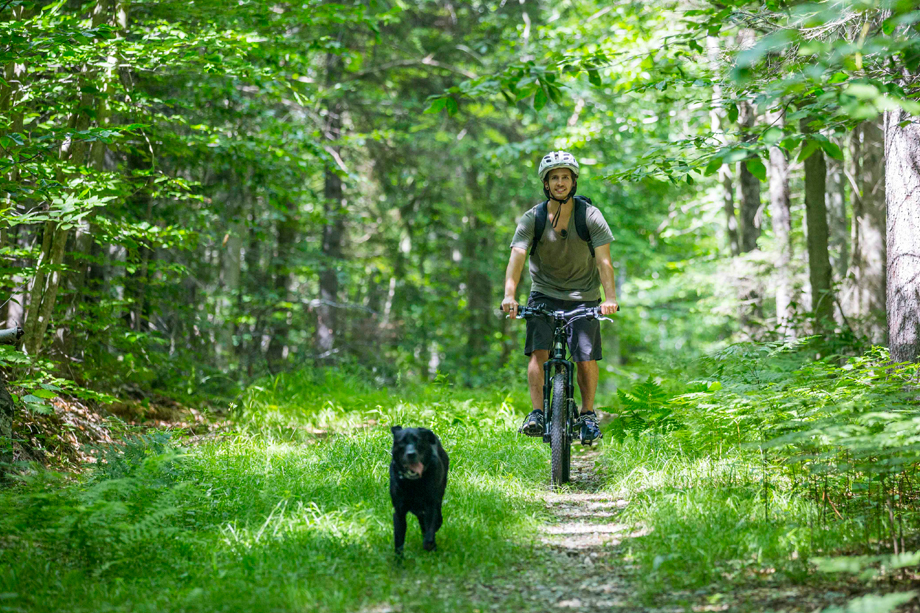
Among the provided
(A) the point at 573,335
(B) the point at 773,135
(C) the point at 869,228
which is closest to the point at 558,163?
(A) the point at 573,335

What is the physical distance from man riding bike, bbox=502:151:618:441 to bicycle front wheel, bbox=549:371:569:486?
0.19 metres

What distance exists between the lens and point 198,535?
435cm

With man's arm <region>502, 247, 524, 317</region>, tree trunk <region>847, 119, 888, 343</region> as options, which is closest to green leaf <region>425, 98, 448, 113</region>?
man's arm <region>502, 247, 524, 317</region>

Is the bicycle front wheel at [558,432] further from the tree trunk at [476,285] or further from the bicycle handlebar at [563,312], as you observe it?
the tree trunk at [476,285]

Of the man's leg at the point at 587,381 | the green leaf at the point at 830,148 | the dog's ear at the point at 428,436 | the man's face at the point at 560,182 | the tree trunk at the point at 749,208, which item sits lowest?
the dog's ear at the point at 428,436

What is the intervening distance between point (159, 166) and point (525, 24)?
9.14 m

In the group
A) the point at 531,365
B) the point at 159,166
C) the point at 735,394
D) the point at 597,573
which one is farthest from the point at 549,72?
the point at 159,166

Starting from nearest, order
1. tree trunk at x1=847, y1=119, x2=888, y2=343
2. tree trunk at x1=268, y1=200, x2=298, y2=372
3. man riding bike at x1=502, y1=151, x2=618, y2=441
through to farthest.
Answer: man riding bike at x1=502, y1=151, x2=618, y2=441 → tree trunk at x1=847, y1=119, x2=888, y2=343 → tree trunk at x1=268, y1=200, x2=298, y2=372

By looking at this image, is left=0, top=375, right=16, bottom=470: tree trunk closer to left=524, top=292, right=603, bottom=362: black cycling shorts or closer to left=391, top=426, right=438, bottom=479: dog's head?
left=391, top=426, right=438, bottom=479: dog's head

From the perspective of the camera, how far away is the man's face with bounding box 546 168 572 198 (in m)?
5.94

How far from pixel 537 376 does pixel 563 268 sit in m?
0.96

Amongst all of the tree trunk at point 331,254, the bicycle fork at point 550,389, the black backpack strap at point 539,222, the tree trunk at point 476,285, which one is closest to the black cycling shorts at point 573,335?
the bicycle fork at point 550,389

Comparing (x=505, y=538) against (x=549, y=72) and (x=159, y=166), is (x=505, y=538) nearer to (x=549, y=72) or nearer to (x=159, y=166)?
(x=549, y=72)

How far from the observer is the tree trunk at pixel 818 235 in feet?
30.5
